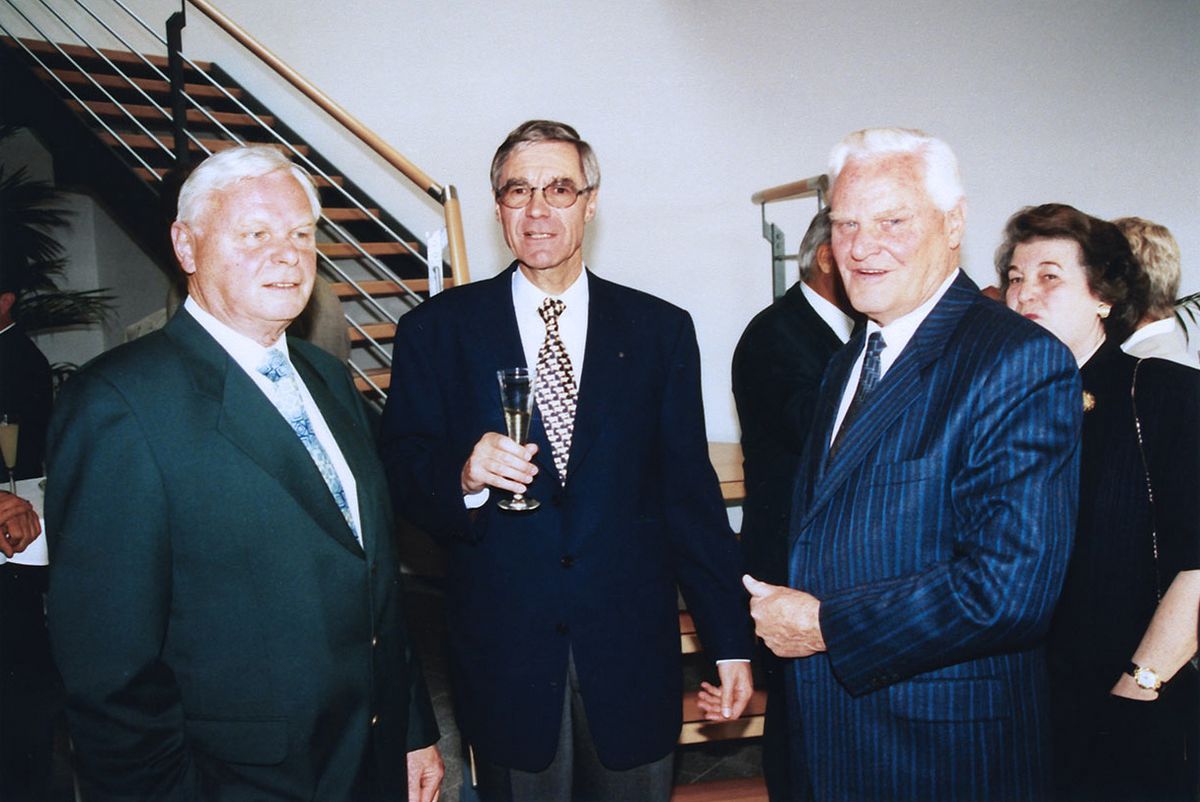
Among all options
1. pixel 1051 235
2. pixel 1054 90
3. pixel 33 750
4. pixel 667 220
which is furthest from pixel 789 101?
pixel 33 750

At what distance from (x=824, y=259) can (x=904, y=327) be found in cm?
102

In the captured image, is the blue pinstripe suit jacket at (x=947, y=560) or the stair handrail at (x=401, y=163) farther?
the stair handrail at (x=401, y=163)

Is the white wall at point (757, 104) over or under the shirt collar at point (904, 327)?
over

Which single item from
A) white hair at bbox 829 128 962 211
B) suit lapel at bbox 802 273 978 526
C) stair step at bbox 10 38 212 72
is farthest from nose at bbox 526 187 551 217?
stair step at bbox 10 38 212 72

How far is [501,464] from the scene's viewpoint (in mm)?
1644

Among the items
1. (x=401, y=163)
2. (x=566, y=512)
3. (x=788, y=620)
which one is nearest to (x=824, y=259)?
(x=566, y=512)

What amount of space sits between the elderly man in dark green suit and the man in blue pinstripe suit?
728 mm

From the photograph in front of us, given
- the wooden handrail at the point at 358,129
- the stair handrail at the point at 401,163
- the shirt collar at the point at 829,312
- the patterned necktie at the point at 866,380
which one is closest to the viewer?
the patterned necktie at the point at 866,380

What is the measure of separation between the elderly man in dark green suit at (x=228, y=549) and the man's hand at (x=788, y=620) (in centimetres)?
66

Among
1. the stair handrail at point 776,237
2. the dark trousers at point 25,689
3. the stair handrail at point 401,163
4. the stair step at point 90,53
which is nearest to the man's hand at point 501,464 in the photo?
the dark trousers at point 25,689

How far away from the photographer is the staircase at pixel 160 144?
4.92 meters

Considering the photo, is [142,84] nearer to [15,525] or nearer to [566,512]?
[15,525]

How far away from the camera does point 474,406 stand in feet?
6.13

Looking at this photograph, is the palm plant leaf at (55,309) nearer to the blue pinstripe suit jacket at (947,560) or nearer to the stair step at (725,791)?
the stair step at (725,791)
